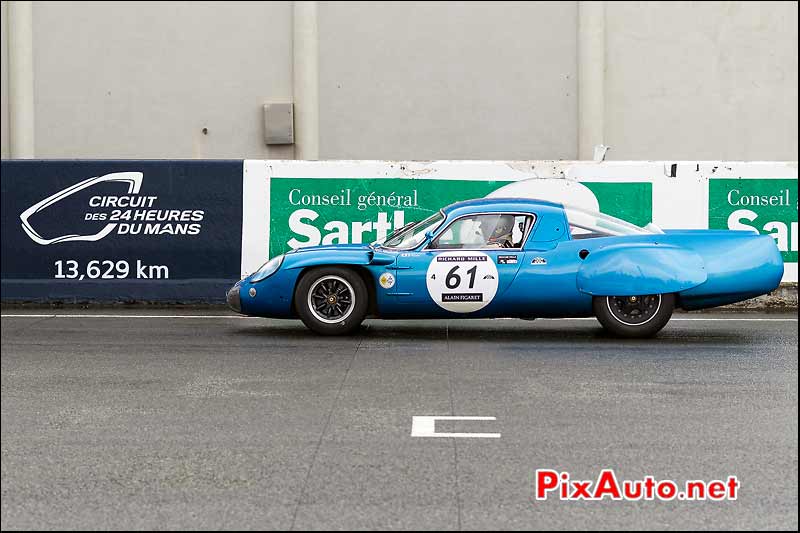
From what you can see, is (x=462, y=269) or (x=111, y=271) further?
(x=111, y=271)

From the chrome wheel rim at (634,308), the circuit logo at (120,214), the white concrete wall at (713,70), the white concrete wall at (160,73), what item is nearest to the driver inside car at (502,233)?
the chrome wheel rim at (634,308)

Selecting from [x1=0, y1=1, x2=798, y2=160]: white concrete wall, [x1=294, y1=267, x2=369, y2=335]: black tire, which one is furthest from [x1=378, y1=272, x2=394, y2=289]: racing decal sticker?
[x1=0, y1=1, x2=798, y2=160]: white concrete wall

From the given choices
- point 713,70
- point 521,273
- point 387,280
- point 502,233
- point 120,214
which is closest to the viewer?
point 521,273

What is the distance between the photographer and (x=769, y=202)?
564 inches

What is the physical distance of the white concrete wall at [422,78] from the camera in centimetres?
2152

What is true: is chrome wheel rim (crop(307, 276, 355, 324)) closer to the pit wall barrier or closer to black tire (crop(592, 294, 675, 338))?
black tire (crop(592, 294, 675, 338))

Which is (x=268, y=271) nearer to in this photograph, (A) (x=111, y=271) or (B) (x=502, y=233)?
(B) (x=502, y=233)

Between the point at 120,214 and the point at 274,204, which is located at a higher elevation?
the point at 274,204

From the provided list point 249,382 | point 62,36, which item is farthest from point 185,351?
point 62,36

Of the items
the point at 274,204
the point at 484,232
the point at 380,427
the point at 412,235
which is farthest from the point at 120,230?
the point at 380,427

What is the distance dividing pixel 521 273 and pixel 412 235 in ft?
3.71

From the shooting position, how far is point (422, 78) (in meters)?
21.6

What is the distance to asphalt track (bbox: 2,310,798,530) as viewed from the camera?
5.20 meters

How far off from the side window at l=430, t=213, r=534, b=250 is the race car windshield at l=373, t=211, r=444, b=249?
148 millimetres
